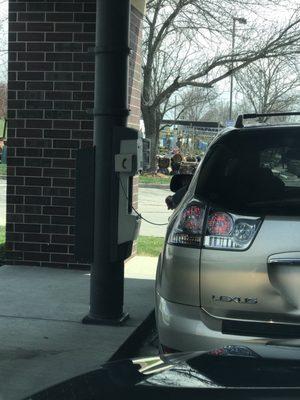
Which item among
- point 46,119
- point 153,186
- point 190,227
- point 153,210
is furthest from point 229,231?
point 153,186

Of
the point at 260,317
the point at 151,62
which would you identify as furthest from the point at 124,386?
the point at 151,62

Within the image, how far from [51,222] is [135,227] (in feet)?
7.26

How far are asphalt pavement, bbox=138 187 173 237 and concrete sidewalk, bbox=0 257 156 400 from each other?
14.7ft

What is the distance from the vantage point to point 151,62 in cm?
2497

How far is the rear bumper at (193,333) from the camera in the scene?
Answer: 2902mm

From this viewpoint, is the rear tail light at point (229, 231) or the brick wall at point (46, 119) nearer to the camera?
the rear tail light at point (229, 231)

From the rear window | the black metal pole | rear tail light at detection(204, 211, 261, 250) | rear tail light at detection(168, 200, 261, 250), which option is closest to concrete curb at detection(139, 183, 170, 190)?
the black metal pole

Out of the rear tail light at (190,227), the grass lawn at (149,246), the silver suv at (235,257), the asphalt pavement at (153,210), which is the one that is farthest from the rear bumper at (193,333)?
the asphalt pavement at (153,210)

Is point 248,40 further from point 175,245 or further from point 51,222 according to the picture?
point 175,245

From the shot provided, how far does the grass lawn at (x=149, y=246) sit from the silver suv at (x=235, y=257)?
199 inches

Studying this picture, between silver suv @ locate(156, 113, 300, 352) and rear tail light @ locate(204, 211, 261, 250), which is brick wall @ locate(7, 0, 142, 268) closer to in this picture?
silver suv @ locate(156, 113, 300, 352)

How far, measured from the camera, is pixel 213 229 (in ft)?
9.91

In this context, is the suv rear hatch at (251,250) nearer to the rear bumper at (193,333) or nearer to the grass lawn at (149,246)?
the rear bumper at (193,333)

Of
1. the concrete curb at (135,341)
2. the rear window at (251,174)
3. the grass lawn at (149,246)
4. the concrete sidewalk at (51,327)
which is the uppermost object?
the rear window at (251,174)
